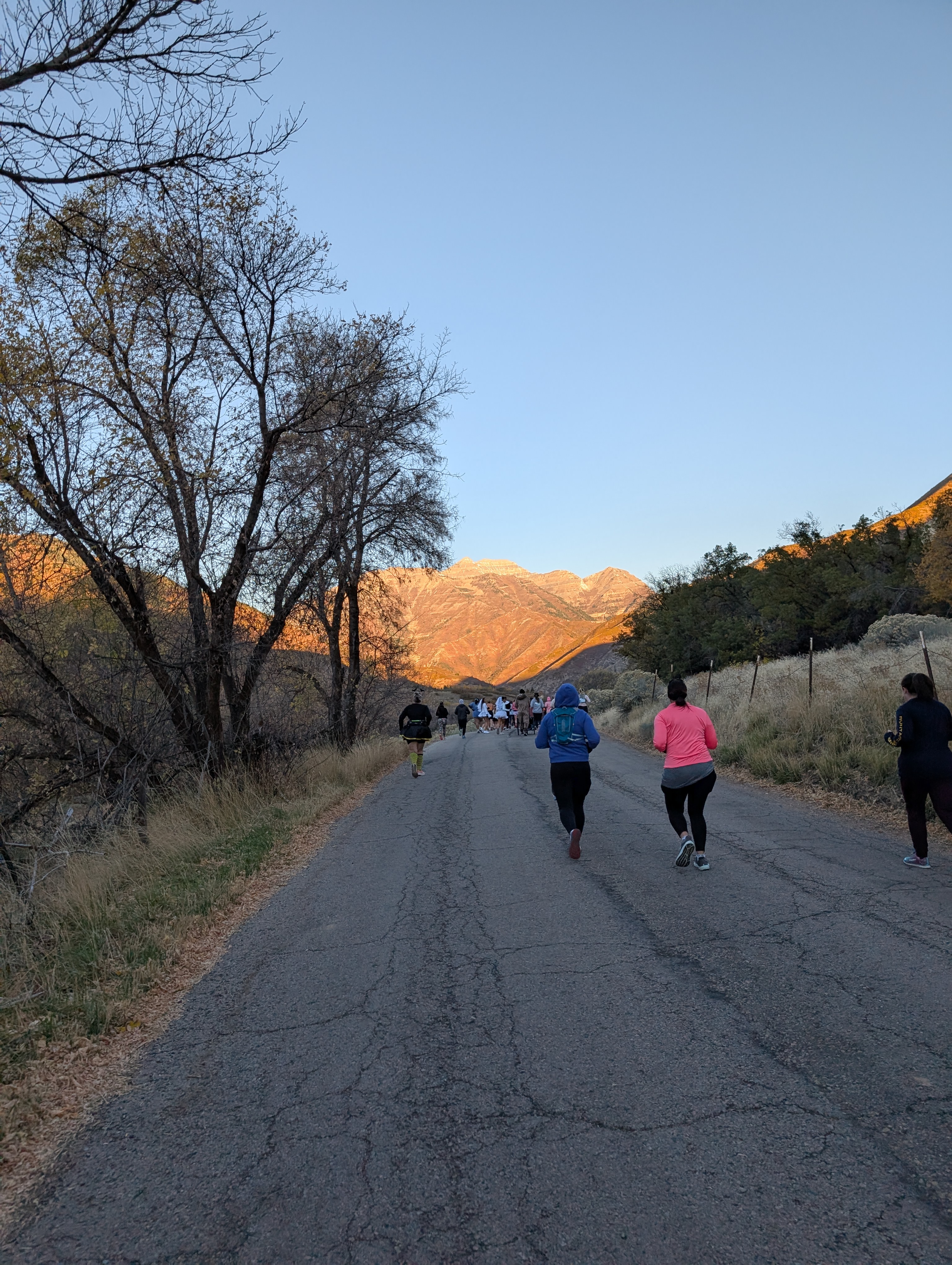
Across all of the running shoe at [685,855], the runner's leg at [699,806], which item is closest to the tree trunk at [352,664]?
the runner's leg at [699,806]

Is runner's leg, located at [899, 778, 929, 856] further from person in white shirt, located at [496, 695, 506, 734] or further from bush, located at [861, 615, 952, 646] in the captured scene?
person in white shirt, located at [496, 695, 506, 734]

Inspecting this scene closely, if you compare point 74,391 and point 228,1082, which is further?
point 74,391

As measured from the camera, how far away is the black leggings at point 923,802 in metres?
7.27

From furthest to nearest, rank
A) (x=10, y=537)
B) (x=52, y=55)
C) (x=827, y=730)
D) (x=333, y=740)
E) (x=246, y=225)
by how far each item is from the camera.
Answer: (x=333, y=740), (x=827, y=730), (x=246, y=225), (x=10, y=537), (x=52, y=55)

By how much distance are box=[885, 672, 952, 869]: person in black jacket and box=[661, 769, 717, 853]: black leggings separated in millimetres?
1761

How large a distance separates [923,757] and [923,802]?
470 mm

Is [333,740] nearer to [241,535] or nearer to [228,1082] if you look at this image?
[241,535]

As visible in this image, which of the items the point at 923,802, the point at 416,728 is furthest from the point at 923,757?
the point at 416,728

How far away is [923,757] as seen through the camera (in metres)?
7.39

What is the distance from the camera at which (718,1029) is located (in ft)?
13.2

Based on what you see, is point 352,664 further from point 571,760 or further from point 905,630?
point 905,630

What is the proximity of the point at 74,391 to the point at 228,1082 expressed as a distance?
9.40 metres

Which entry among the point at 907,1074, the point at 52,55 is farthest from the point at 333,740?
the point at 907,1074

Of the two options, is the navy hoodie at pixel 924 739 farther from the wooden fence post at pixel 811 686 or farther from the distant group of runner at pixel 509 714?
the distant group of runner at pixel 509 714
